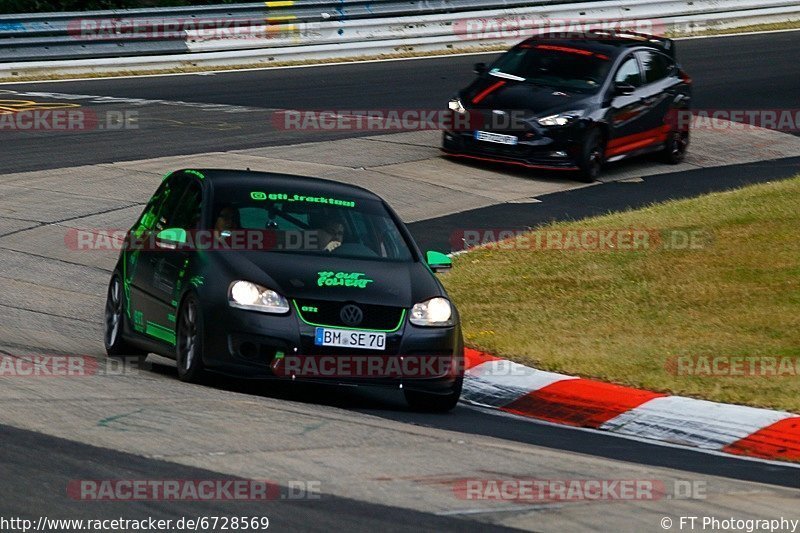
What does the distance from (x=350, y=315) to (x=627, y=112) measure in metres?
11.6

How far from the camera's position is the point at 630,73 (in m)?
20.6

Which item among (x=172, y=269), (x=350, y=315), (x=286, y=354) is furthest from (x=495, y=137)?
(x=286, y=354)

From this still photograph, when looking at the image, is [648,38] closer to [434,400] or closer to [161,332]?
[434,400]

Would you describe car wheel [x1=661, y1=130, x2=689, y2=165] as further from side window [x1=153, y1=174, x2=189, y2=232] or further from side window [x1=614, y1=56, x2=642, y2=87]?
side window [x1=153, y1=174, x2=189, y2=232]

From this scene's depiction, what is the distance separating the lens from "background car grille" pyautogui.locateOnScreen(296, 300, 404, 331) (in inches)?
367

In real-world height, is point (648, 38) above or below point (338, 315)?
above

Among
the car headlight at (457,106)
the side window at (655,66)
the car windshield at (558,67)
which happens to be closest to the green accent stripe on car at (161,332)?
the car headlight at (457,106)

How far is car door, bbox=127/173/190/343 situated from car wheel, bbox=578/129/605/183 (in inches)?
364

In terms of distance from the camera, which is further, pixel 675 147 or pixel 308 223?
pixel 675 147

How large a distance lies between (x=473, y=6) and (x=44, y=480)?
25191mm

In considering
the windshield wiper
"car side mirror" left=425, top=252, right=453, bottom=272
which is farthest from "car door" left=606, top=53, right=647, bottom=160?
"car side mirror" left=425, top=252, right=453, bottom=272

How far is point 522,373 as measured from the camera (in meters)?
10.6

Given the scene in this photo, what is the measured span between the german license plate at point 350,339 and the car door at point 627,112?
11083mm

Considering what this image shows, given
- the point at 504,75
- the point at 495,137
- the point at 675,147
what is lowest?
the point at 675,147
